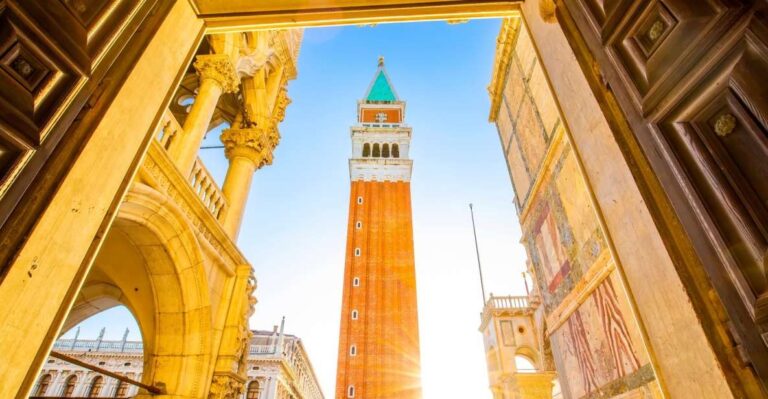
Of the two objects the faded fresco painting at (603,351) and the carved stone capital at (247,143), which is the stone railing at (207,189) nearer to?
the carved stone capital at (247,143)

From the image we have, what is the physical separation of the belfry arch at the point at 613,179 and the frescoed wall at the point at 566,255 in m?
2.48

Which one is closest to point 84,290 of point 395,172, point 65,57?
point 65,57

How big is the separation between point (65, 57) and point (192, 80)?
8989 millimetres

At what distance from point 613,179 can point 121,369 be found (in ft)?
136

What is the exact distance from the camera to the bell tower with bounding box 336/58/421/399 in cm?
2458

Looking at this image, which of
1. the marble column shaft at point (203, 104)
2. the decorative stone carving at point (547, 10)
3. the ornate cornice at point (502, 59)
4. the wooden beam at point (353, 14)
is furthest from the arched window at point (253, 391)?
the decorative stone carving at point (547, 10)

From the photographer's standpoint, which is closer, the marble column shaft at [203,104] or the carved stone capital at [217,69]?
the marble column shaft at [203,104]

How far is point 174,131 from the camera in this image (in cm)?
520

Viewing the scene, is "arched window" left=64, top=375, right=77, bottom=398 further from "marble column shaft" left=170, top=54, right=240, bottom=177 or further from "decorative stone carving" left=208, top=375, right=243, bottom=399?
"marble column shaft" left=170, top=54, right=240, bottom=177

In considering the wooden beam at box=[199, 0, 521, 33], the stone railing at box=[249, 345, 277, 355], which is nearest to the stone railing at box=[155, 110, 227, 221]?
the wooden beam at box=[199, 0, 521, 33]

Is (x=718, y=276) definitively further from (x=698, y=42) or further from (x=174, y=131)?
(x=174, y=131)

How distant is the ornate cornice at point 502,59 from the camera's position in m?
9.23

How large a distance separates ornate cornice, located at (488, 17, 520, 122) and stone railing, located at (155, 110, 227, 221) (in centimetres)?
755

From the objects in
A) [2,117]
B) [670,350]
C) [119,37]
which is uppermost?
[119,37]
